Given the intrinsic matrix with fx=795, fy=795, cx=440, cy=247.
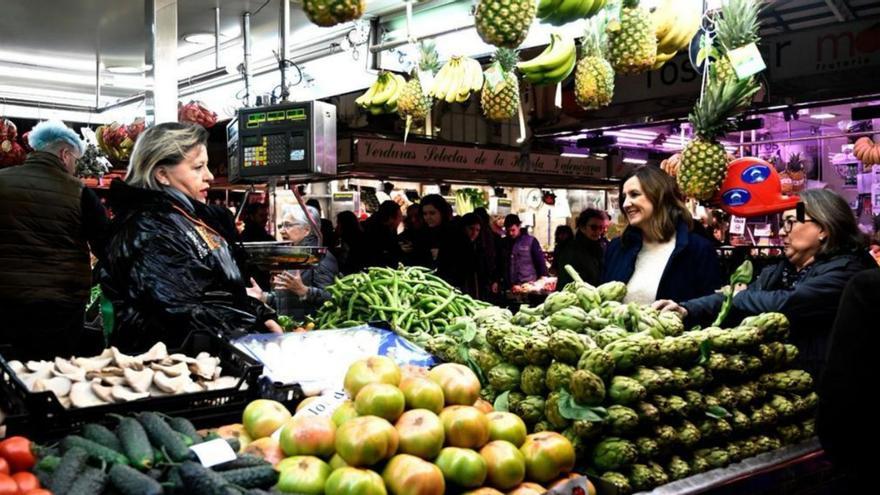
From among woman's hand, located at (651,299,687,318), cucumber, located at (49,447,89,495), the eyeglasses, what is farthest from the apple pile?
the eyeglasses

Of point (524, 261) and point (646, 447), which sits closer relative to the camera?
point (646, 447)

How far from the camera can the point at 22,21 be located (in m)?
7.43

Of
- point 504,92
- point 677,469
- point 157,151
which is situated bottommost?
point 677,469

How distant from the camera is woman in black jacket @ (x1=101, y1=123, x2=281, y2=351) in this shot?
9.85 feet

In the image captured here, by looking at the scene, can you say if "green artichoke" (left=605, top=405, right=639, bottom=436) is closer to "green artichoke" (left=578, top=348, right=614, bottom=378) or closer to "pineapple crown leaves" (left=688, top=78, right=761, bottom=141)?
"green artichoke" (left=578, top=348, right=614, bottom=378)

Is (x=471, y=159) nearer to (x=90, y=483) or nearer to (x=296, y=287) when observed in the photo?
(x=296, y=287)

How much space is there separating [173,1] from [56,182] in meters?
1.49

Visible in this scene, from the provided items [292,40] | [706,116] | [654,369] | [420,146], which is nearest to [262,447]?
[654,369]

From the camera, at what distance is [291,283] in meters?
4.95

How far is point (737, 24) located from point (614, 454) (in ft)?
7.02

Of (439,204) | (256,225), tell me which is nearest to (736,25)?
(439,204)

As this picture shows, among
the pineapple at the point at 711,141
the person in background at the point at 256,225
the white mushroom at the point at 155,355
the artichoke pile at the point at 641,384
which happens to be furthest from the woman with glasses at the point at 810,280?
the person in background at the point at 256,225

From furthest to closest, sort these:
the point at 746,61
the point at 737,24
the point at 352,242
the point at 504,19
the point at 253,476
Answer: the point at 352,242, the point at 737,24, the point at 746,61, the point at 504,19, the point at 253,476

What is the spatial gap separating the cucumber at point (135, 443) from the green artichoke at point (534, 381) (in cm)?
104
